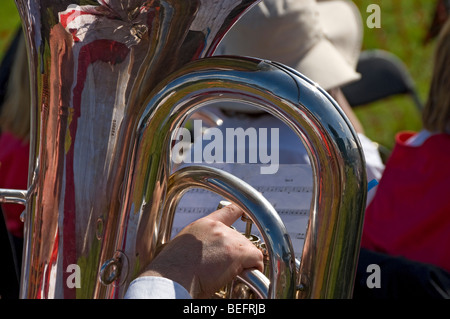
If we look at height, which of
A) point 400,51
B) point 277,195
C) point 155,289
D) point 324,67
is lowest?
point 155,289

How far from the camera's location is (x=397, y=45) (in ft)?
15.6

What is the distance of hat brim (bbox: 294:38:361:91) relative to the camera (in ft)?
4.89

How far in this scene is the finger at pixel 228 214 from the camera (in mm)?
909

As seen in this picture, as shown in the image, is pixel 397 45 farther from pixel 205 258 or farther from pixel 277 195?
pixel 205 258

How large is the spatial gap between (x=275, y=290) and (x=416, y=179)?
0.98 meters

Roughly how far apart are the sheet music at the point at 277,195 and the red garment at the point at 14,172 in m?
1.02

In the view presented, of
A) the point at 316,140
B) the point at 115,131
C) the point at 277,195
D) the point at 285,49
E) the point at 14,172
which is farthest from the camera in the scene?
the point at 14,172

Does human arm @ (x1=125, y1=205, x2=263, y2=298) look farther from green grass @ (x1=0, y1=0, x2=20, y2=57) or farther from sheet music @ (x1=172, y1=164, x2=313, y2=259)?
green grass @ (x1=0, y1=0, x2=20, y2=57)

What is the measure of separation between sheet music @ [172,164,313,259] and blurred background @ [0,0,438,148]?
3253 mm

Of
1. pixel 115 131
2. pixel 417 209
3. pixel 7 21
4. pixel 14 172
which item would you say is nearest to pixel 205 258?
pixel 115 131

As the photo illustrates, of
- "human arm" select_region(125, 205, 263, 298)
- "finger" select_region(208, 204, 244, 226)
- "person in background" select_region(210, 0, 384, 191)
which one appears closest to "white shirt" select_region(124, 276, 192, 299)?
"human arm" select_region(125, 205, 263, 298)

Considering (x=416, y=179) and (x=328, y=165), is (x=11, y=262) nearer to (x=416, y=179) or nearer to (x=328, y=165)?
(x=328, y=165)

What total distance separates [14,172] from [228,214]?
4.38 ft

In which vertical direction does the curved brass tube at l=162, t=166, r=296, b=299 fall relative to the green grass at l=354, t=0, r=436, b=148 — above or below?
below
